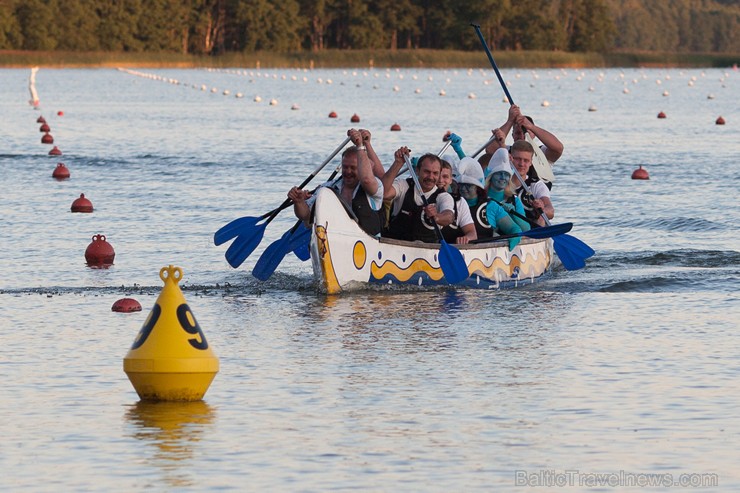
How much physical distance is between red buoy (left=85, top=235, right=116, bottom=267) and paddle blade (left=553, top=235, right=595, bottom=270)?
4801 mm

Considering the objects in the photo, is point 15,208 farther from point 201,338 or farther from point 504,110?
point 504,110

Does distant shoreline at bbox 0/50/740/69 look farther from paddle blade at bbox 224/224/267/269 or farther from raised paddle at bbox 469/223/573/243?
raised paddle at bbox 469/223/573/243

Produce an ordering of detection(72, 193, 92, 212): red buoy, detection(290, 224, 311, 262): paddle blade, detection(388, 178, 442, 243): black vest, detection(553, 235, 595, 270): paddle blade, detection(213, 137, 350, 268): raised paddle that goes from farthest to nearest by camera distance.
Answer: detection(72, 193, 92, 212): red buoy, detection(553, 235, 595, 270): paddle blade, detection(290, 224, 311, 262): paddle blade, detection(213, 137, 350, 268): raised paddle, detection(388, 178, 442, 243): black vest

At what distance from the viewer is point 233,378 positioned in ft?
37.6

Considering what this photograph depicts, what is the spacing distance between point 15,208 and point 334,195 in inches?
433

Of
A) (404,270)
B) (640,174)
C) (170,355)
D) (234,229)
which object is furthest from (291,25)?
(170,355)

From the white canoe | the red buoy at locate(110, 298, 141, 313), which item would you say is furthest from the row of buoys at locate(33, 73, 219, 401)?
the white canoe

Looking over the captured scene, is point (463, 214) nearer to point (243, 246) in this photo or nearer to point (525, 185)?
A: point (525, 185)

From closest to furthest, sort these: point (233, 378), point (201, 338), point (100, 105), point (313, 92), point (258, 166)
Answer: point (201, 338)
point (233, 378)
point (258, 166)
point (100, 105)
point (313, 92)

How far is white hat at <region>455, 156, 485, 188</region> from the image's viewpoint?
54.5ft

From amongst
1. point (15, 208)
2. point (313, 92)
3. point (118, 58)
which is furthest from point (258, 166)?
point (118, 58)

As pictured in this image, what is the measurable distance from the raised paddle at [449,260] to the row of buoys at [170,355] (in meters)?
5.51

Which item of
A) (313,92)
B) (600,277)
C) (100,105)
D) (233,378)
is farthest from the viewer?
(313,92)

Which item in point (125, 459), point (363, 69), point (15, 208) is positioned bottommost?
point (363, 69)
